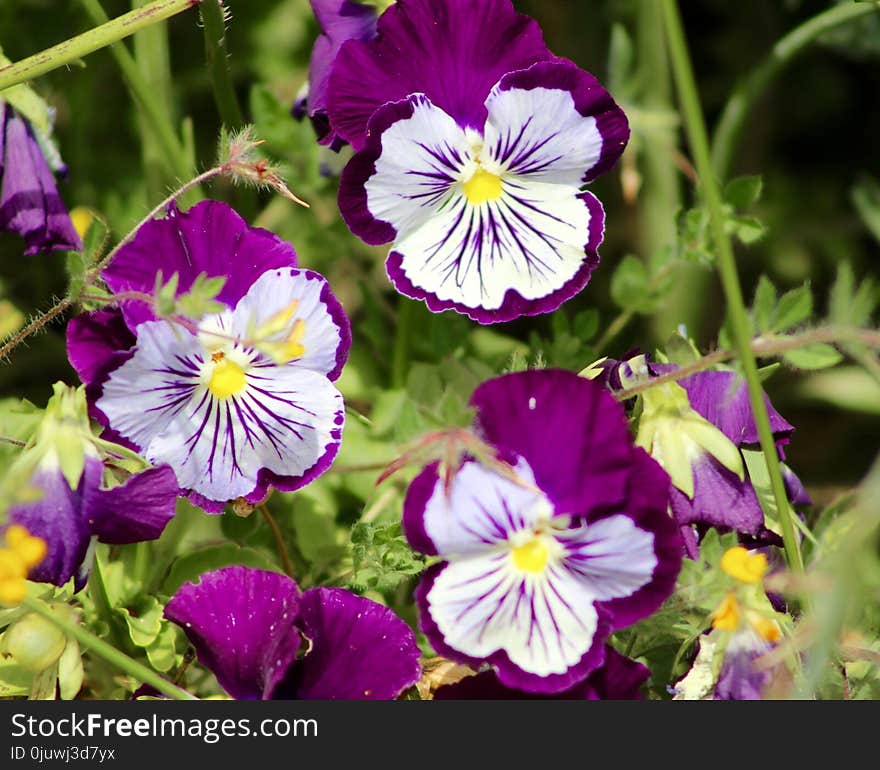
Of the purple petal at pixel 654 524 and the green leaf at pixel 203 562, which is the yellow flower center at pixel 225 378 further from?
the purple petal at pixel 654 524

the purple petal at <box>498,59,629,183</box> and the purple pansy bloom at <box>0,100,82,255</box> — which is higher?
the purple petal at <box>498,59,629,183</box>

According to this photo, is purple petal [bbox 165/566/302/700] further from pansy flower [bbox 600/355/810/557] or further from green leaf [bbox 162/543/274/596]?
pansy flower [bbox 600/355/810/557]

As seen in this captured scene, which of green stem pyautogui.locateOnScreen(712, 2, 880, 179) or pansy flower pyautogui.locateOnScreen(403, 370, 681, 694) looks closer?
pansy flower pyautogui.locateOnScreen(403, 370, 681, 694)

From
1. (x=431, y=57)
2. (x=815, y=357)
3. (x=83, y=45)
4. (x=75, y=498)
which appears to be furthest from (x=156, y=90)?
(x=815, y=357)

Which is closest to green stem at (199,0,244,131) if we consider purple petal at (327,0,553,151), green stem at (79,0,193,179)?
green stem at (79,0,193,179)

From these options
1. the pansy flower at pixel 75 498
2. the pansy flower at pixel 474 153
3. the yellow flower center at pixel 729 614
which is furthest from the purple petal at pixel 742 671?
the pansy flower at pixel 75 498

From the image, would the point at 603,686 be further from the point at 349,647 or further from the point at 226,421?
the point at 226,421
